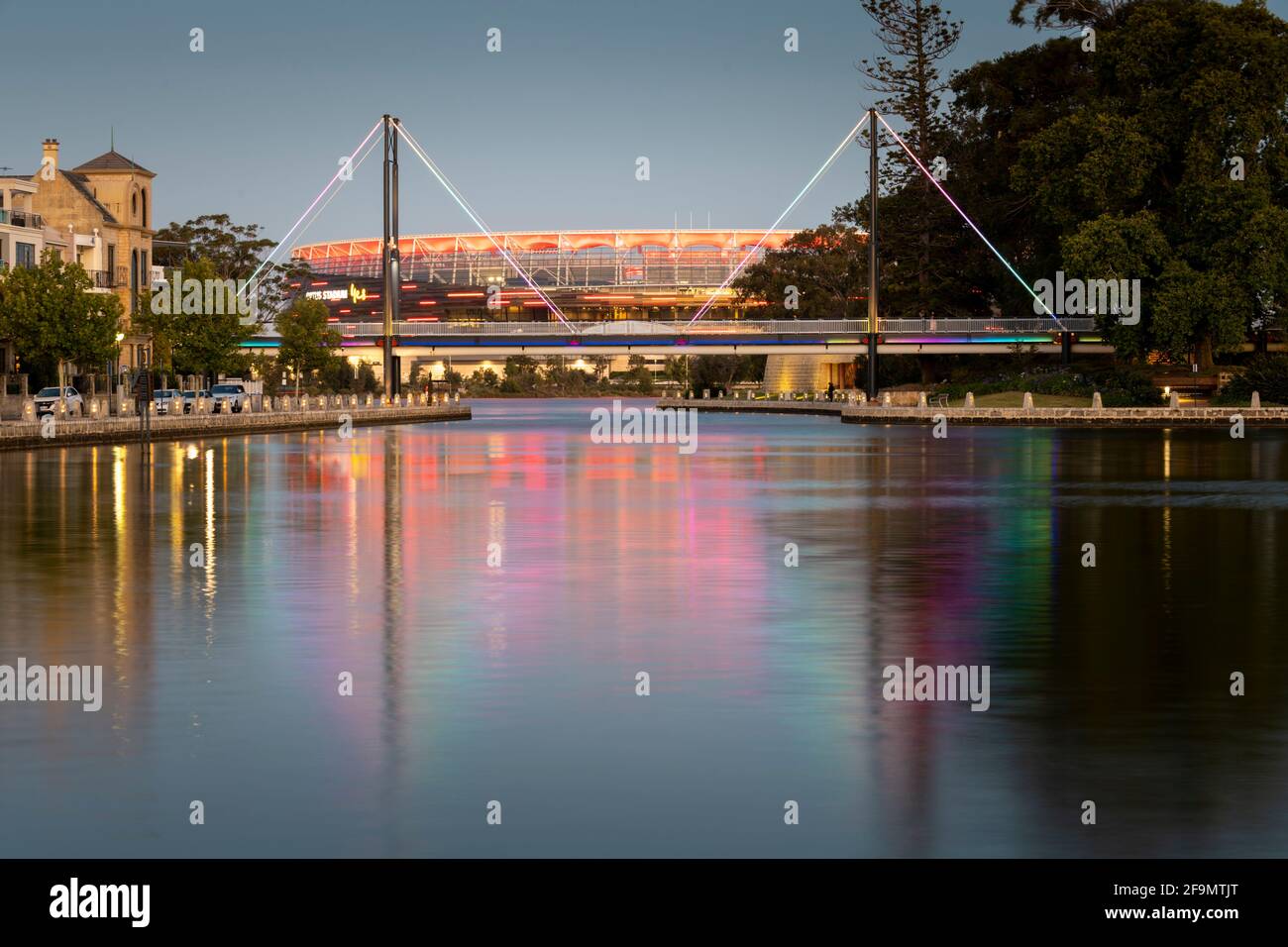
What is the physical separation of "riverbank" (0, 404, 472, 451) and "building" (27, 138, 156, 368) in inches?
701

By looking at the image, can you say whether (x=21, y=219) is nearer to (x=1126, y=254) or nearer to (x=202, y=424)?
(x=202, y=424)

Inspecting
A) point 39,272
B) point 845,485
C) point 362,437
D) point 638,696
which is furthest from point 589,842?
point 39,272

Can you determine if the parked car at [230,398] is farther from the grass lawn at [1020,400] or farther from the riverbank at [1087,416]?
the grass lawn at [1020,400]

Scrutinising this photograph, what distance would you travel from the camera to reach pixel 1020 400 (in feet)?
313

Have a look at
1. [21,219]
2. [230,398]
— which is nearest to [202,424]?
[230,398]

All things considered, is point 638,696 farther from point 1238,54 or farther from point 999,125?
point 999,125

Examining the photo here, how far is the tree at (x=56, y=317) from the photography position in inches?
3147

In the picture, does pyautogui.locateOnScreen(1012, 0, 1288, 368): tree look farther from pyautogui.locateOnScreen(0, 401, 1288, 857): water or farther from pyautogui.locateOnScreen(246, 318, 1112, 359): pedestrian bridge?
pyautogui.locateOnScreen(0, 401, 1288, 857): water

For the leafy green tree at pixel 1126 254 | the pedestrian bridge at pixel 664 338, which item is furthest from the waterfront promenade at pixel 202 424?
the leafy green tree at pixel 1126 254

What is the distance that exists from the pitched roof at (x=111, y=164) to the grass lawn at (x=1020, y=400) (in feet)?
175

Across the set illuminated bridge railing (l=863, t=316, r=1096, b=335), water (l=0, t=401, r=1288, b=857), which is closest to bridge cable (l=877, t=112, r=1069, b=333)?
illuminated bridge railing (l=863, t=316, r=1096, b=335)

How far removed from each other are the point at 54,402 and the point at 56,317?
10.1 meters

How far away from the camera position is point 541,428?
287 ft
